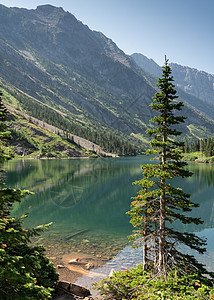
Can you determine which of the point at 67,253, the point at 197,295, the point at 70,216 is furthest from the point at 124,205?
the point at 197,295

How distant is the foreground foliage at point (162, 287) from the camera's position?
44.8 ft

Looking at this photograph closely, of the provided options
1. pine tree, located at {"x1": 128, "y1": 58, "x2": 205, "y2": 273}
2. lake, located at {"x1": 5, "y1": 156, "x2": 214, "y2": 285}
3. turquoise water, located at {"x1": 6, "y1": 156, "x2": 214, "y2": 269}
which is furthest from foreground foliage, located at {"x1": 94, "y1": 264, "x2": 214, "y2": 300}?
turquoise water, located at {"x1": 6, "y1": 156, "x2": 214, "y2": 269}

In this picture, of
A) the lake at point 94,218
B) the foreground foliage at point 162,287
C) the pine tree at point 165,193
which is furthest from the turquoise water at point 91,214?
the pine tree at point 165,193

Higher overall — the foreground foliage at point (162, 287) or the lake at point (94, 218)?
the foreground foliage at point (162, 287)

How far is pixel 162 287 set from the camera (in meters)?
14.8

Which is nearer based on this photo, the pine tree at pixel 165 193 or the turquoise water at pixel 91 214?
the pine tree at pixel 165 193

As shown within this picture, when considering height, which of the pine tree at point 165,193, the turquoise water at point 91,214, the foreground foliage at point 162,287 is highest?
the pine tree at point 165,193

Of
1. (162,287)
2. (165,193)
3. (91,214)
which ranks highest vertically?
(165,193)

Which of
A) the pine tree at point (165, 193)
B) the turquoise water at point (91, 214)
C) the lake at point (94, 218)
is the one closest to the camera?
the pine tree at point (165, 193)

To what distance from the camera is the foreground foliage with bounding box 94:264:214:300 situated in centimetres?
1366

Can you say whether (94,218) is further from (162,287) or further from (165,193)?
(162,287)

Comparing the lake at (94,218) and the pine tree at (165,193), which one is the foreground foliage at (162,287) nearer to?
the pine tree at (165,193)

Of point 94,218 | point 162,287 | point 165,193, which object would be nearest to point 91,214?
point 94,218

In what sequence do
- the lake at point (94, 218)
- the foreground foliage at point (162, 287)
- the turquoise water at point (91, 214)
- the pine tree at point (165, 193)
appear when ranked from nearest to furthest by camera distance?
the foreground foliage at point (162, 287)
the pine tree at point (165, 193)
the lake at point (94, 218)
the turquoise water at point (91, 214)
